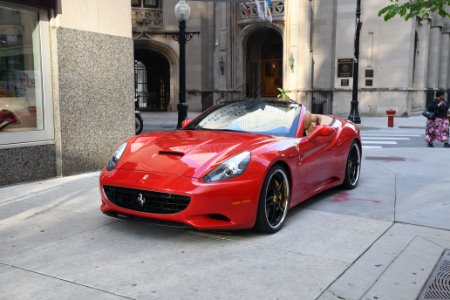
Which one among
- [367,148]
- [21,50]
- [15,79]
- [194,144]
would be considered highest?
[21,50]

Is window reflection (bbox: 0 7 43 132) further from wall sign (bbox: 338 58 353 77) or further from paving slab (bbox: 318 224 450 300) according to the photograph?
wall sign (bbox: 338 58 353 77)

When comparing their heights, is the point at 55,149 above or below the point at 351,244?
above

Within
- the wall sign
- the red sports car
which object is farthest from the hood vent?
the wall sign

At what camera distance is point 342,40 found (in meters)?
27.0

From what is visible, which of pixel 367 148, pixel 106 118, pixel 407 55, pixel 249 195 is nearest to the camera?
pixel 249 195

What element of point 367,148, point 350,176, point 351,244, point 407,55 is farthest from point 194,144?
point 407,55

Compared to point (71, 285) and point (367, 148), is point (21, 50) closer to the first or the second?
point (71, 285)

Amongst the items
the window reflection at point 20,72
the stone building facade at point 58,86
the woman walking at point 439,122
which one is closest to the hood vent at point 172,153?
the stone building facade at point 58,86

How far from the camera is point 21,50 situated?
23.7 feet

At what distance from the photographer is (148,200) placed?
4.38m

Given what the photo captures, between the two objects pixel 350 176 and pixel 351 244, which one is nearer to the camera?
pixel 351 244

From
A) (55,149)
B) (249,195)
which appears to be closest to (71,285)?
(249,195)

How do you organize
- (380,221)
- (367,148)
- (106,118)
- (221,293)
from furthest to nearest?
(367,148) → (106,118) → (380,221) → (221,293)

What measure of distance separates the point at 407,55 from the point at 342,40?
3.68 m
